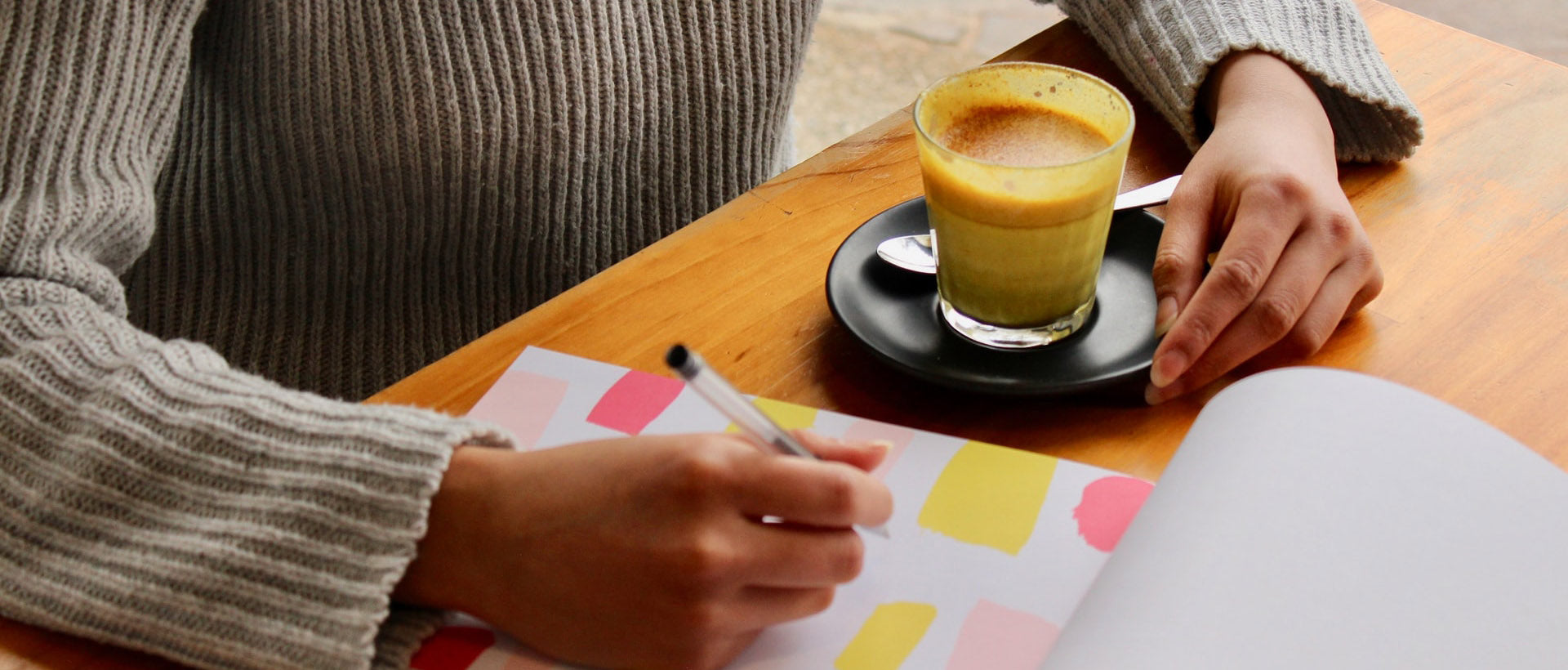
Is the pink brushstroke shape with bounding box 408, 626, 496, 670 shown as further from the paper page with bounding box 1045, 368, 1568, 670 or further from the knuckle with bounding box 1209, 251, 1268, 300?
the knuckle with bounding box 1209, 251, 1268, 300

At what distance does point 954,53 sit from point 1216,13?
63.9 inches

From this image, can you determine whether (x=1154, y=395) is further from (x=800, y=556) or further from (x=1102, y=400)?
(x=800, y=556)

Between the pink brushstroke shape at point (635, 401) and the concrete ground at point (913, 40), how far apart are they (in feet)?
5.17

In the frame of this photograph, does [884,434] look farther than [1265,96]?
No

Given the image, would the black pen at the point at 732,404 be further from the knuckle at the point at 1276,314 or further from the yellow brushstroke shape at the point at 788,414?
the knuckle at the point at 1276,314

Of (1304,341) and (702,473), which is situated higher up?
(702,473)

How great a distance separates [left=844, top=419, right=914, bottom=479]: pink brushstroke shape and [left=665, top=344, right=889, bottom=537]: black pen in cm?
6

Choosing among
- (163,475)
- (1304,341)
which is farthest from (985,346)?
(163,475)

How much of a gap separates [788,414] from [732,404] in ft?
0.52

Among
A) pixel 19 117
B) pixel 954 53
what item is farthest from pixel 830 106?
pixel 19 117

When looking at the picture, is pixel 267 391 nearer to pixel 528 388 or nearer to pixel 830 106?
pixel 528 388

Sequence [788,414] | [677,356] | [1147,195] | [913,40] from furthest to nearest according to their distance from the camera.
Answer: [913,40] < [1147,195] < [788,414] < [677,356]

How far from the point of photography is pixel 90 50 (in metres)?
0.61

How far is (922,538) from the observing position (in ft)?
1.67
